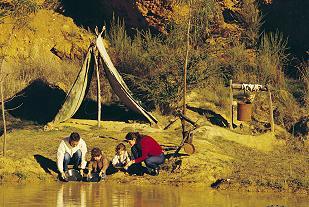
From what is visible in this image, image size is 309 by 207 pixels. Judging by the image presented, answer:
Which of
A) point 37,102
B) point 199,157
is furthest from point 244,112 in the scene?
point 37,102

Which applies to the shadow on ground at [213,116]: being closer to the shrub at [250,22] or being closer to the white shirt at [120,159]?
the shrub at [250,22]

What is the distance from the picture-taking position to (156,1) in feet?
89.4

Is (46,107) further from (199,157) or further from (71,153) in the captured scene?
(199,157)

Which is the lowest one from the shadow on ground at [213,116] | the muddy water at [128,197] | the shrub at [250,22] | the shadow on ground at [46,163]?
the muddy water at [128,197]

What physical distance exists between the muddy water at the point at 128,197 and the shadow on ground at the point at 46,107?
19.7 ft

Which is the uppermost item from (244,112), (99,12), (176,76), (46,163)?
(99,12)

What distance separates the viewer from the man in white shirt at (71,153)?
58.0 feet

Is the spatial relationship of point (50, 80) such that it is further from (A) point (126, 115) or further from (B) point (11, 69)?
(A) point (126, 115)

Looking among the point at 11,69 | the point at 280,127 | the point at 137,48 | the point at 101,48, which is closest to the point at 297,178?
the point at 280,127

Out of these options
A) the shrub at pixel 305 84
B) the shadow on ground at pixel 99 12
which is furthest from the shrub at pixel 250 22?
the shadow on ground at pixel 99 12

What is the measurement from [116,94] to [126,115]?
73cm

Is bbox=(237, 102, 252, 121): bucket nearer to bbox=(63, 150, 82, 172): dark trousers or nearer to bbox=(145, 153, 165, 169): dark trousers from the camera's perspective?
bbox=(145, 153, 165, 169): dark trousers

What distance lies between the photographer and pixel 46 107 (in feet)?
80.3

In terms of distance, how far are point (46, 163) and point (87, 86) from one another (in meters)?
4.57
